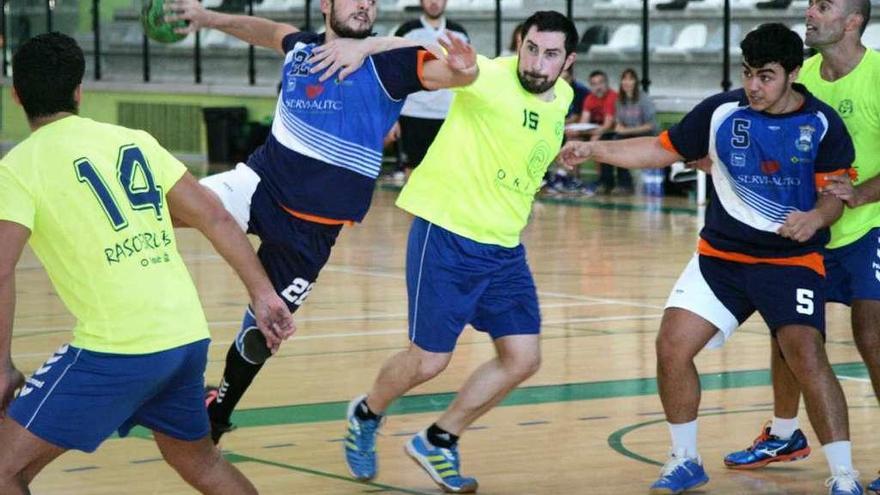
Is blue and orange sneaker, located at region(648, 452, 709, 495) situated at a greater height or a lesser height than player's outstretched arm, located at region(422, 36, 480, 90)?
lesser

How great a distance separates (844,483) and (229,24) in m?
3.01

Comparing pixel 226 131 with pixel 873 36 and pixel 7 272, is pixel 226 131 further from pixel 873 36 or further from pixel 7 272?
pixel 7 272

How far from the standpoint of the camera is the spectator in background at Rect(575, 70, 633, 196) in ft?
63.4

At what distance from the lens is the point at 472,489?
21.5ft

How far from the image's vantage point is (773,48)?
6.32 metres

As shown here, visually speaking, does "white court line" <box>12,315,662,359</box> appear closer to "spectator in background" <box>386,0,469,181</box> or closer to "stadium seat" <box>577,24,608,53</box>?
"spectator in background" <box>386,0,469,181</box>

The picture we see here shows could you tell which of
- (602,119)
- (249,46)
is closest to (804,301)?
(602,119)

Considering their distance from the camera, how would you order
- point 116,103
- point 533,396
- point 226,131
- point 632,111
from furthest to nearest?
point 116,103, point 226,131, point 632,111, point 533,396

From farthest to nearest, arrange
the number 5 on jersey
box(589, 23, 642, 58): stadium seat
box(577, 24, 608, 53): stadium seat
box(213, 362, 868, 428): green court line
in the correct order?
box(577, 24, 608, 53): stadium seat < box(589, 23, 642, 58): stadium seat < box(213, 362, 868, 428): green court line < the number 5 on jersey

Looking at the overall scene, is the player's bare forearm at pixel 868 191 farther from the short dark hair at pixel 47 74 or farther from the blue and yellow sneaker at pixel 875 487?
the short dark hair at pixel 47 74

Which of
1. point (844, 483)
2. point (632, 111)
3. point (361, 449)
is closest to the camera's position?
point (844, 483)

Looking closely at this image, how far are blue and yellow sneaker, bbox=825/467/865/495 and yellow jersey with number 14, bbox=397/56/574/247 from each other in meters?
1.46

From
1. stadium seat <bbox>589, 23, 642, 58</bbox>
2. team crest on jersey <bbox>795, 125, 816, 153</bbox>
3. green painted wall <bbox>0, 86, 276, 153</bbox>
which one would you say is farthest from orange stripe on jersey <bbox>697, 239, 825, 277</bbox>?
green painted wall <bbox>0, 86, 276, 153</bbox>

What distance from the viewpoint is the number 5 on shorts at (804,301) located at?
639cm
